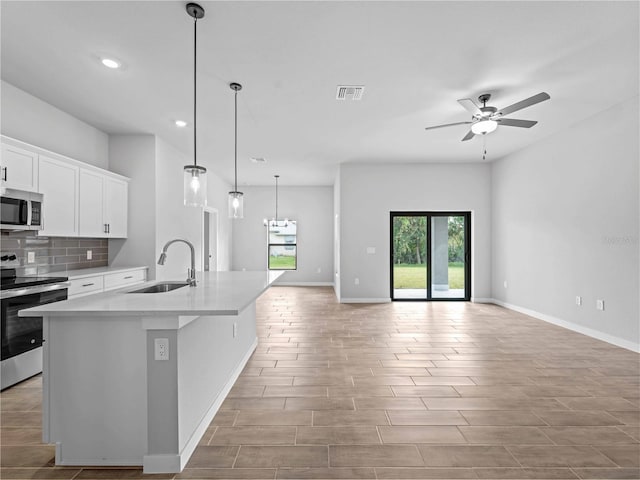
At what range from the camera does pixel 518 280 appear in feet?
20.7

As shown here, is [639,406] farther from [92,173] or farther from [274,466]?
[92,173]

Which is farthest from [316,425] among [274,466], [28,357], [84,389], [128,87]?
[128,87]

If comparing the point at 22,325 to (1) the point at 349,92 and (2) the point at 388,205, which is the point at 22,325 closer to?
(1) the point at 349,92

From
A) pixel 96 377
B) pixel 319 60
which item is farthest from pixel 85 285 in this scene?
pixel 319 60

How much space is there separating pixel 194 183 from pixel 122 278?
2.75 metres

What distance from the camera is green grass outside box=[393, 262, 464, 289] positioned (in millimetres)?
7363

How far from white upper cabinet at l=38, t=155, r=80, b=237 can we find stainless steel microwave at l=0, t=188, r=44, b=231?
0.44ft

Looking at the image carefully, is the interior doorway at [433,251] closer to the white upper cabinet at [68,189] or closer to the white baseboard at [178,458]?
the white upper cabinet at [68,189]

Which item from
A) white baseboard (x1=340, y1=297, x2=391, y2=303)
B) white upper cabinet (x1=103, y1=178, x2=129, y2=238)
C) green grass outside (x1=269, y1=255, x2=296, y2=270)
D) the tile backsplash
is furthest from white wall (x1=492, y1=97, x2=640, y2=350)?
the tile backsplash

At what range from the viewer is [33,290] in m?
3.08

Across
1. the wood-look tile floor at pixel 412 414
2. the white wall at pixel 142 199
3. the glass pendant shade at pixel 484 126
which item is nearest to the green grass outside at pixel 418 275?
the wood-look tile floor at pixel 412 414

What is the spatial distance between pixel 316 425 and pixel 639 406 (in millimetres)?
2464

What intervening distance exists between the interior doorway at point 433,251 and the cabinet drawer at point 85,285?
5210 mm

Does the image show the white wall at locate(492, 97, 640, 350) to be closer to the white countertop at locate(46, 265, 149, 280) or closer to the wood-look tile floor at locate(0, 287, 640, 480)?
the wood-look tile floor at locate(0, 287, 640, 480)
